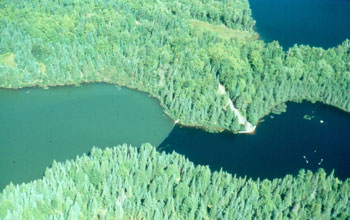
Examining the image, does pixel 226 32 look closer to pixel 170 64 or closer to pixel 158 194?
pixel 170 64

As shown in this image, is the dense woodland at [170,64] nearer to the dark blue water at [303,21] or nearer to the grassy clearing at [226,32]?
the grassy clearing at [226,32]

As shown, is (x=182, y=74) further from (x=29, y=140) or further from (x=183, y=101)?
(x=29, y=140)

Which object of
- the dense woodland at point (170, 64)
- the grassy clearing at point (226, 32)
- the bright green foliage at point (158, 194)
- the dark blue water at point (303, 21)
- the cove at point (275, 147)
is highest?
the dark blue water at point (303, 21)

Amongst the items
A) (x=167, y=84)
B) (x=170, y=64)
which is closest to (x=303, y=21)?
(x=170, y=64)

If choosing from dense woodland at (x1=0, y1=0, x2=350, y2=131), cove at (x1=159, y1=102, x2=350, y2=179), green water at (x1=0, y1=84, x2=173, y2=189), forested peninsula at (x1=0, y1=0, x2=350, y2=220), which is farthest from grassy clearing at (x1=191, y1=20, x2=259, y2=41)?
green water at (x1=0, y1=84, x2=173, y2=189)

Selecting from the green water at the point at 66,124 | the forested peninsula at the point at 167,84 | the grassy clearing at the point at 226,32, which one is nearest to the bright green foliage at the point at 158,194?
the forested peninsula at the point at 167,84
